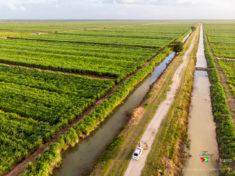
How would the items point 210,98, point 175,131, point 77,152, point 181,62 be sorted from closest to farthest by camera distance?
point 77,152, point 175,131, point 210,98, point 181,62

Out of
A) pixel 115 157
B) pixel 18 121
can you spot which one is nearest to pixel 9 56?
pixel 18 121

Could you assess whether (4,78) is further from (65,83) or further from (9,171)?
(9,171)

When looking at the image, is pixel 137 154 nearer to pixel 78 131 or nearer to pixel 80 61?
pixel 78 131

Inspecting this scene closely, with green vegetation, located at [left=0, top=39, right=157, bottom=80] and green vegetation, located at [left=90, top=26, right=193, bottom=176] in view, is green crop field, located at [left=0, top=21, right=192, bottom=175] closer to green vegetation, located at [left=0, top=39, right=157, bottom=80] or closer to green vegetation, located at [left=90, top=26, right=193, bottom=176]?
green vegetation, located at [left=0, top=39, right=157, bottom=80]

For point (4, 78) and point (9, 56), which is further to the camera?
point (9, 56)

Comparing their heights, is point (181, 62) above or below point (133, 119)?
above

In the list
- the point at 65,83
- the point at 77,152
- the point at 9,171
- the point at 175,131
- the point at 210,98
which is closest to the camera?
the point at 9,171
